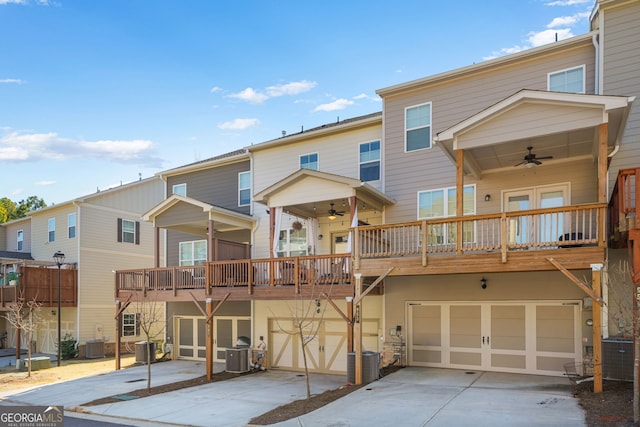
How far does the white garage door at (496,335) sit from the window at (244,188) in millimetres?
8063

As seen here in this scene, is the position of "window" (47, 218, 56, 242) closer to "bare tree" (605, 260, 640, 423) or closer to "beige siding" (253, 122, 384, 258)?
"beige siding" (253, 122, 384, 258)

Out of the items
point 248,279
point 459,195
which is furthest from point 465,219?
point 248,279

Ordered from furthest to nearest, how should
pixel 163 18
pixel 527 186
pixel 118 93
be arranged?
pixel 118 93
pixel 163 18
pixel 527 186

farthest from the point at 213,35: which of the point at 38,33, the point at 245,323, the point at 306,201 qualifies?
the point at 245,323

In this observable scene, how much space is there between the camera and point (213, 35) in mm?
18453

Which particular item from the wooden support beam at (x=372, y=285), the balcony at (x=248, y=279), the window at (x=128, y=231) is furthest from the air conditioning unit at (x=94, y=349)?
the wooden support beam at (x=372, y=285)

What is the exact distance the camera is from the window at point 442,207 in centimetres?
1345

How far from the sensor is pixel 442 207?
1423 cm

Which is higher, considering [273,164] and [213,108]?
[213,108]

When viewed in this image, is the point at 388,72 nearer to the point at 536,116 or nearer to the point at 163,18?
the point at 536,116

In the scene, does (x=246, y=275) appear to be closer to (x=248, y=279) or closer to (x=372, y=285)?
(x=248, y=279)

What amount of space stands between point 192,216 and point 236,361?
5452 millimetres

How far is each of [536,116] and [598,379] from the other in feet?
18.7

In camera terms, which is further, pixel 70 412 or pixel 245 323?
pixel 245 323
